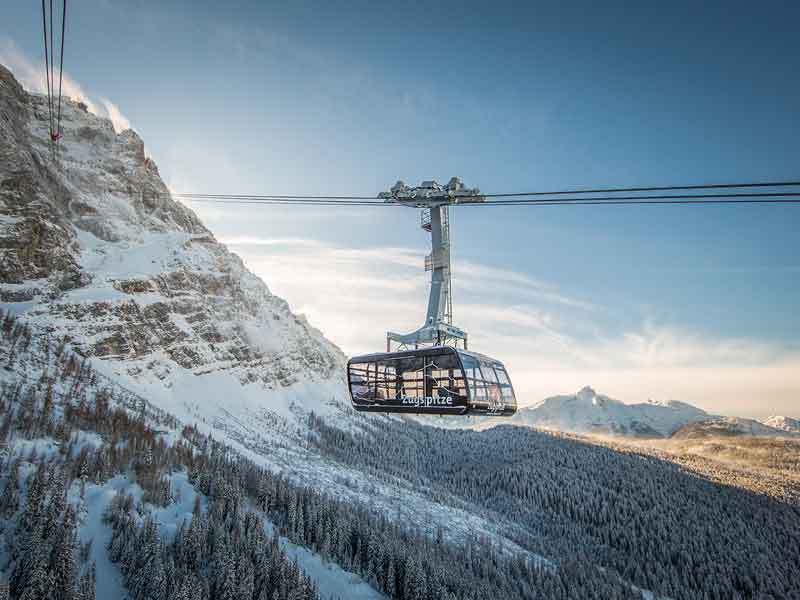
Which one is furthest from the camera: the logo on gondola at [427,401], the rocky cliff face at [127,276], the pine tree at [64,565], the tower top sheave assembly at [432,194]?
the rocky cliff face at [127,276]

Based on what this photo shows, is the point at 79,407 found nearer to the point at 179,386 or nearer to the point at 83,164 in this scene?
→ the point at 179,386

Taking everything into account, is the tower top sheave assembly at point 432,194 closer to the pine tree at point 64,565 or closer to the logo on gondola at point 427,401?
the logo on gondola at point 427,401

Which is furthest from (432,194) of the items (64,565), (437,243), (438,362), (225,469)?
(225,469)

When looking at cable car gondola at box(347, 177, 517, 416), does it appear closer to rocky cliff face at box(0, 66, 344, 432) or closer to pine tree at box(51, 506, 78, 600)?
pine tree at box(51, 506, 78, 600)

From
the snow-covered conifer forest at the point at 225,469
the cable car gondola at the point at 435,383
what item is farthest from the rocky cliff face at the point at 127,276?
the cable car gondola at the point at 435,383

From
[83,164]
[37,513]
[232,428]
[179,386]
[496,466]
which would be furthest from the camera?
[496,466]

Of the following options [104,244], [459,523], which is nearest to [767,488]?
[459,523]
